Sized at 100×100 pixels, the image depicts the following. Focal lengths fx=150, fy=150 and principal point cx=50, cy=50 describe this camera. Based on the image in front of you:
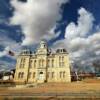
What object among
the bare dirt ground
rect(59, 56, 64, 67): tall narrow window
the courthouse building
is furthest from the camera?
rect(59, 56, 64, 67): tall narrow window

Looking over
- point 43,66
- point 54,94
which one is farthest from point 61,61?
point 54,94

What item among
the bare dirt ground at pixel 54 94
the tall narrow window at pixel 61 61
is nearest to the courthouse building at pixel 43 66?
the tall narrow window at pixel 61 61

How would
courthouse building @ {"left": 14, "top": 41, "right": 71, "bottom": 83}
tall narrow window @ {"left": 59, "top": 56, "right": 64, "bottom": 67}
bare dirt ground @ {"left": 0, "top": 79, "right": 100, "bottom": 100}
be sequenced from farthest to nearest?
tall narrow window @ {"left": 59, "top": 56, "right": 64, "bottom": 67} → courthouse building @ {"left": 14, "top": 41, "right": 71, "bottom": 83} → bare dirt ground @ {"left": 0, "top": 79, "right": 100, "bottom": 100}

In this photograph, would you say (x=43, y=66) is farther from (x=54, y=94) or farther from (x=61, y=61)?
(x=54, y=94)

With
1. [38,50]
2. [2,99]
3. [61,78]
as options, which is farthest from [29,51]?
[2,99]

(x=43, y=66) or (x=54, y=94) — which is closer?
(x=54, y=94)

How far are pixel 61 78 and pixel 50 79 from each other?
4.30 metres

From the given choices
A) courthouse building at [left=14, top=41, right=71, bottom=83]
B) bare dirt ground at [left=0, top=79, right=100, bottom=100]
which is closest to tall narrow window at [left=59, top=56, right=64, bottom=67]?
courthouse building at [left=14, top=41, right=71, bottom=83]

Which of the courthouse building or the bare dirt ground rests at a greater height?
the courthouse building

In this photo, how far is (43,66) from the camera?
58.0 meters

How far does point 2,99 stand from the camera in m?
16.8

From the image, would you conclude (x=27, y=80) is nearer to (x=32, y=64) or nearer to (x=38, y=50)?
(x=32, y=64)

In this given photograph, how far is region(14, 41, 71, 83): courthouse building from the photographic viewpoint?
5625 cm

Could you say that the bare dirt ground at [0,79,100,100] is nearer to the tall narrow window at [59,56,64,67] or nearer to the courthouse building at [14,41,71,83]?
the courthouse building at [14,41,71,83]
